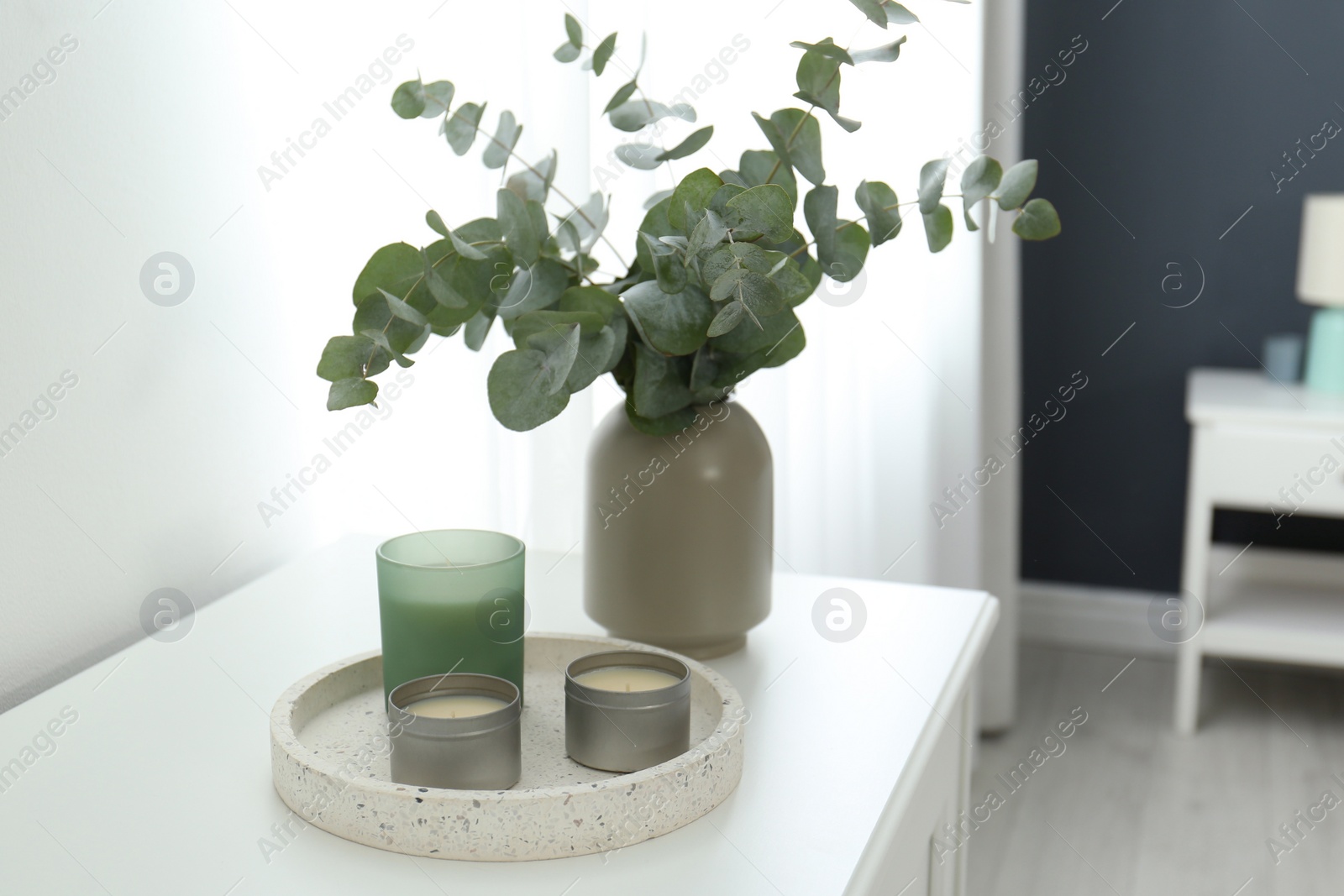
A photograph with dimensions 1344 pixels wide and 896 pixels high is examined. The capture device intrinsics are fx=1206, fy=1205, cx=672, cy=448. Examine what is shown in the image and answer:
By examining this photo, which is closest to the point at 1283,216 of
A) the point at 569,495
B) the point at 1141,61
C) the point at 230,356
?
the point at 1141,61

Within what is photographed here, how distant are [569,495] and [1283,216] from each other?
1804 millimetres

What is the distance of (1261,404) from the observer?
2213 millimetres

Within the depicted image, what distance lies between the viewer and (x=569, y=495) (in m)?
1.51

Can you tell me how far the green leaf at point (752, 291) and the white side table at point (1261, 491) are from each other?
173cm

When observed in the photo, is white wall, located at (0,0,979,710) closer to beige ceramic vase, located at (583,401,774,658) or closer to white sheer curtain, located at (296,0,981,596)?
white sheer curtain, located at (296,0,981,596)

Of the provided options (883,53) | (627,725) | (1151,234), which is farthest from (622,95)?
(1151,234)

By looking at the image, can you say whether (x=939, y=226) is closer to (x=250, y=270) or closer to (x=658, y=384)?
(x=658, y=384)

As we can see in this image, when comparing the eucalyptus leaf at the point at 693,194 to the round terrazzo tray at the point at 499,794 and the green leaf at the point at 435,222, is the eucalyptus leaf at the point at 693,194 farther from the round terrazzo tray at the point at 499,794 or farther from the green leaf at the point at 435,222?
the round terrazzo tray at the point at 499,794

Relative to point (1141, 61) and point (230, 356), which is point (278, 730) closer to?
point (230, 356)

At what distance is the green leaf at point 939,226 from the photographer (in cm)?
86

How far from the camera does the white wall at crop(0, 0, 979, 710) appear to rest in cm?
94

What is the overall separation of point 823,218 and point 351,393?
358 mm

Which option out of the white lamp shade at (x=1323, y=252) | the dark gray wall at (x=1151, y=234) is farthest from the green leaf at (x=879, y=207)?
the dark gray wall at (x=1151, y=234)

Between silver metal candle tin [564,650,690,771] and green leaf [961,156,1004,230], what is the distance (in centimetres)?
40
